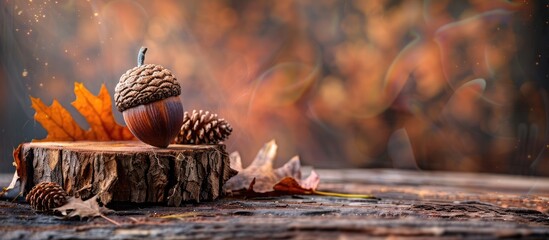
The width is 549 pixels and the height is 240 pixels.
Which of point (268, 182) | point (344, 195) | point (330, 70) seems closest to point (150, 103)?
point (268, 182)

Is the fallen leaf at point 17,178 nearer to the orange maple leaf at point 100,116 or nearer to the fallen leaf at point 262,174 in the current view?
the orange maple leaf at point 100,116

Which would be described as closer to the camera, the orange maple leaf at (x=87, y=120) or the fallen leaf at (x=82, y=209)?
the fallen leaf at (x=82, y=209)

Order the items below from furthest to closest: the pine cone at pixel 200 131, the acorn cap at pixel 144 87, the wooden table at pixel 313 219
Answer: the pine cone at pixel 200 131, the acorn cap at pixel 144 87, the wooden table at pixel 313 219

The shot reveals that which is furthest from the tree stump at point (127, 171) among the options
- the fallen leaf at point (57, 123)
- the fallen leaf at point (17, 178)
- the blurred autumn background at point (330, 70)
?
the blurred autumn background at point (330, 70)

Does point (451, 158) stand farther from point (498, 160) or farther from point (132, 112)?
point (132, 112)

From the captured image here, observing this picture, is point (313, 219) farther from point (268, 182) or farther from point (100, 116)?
point (100, 116)

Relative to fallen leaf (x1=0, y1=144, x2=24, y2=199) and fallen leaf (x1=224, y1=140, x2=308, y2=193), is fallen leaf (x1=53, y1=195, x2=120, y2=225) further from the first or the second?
fallen leaf (x1=224, y1=140, x2=308, y2=193)

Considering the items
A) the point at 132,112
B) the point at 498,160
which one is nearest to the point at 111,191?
the point at 132,112
